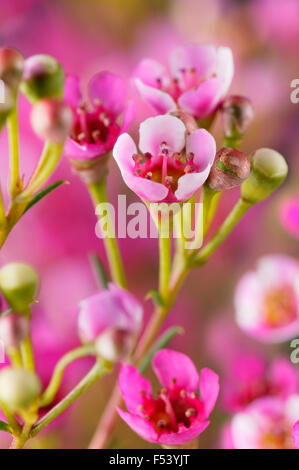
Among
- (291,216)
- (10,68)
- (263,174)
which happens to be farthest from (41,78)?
(291,216)

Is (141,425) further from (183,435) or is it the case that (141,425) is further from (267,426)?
(267,426)

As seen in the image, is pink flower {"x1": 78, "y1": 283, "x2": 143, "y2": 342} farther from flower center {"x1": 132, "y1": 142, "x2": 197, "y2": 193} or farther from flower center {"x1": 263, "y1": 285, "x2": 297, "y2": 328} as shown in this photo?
flower center {"x1": 263, "y1": 285, "x2": 297, "y2": 328}

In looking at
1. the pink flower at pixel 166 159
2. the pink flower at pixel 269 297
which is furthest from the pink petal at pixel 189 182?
the pink flower at pixel 269 297

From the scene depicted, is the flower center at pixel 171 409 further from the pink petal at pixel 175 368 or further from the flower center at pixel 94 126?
the flower center at pixel 94 126

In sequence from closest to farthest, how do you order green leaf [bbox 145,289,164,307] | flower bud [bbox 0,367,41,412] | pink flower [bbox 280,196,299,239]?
flower bud [bbox 0,367,41,412]
green leaf [bbox 145,289,164,307]
pink flower [bbox 280,196,299,239]

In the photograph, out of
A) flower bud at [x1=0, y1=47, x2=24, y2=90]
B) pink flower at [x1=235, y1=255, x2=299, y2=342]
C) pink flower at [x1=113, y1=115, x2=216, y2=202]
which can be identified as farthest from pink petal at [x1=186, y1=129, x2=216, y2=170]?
pink flower at [x1=235, y1=255, x2=299, y2=342]
